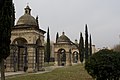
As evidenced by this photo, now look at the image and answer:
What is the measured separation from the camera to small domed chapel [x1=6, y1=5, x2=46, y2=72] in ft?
94.0

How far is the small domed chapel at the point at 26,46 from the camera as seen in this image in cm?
2864

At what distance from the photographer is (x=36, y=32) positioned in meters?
29.4

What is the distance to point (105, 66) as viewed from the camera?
13758 millimetres

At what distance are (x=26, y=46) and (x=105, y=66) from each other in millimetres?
16428

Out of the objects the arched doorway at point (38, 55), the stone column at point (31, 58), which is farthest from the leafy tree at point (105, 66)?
the arched doorway at point (38, 55)

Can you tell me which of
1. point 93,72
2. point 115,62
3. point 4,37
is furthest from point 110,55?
point 4,37

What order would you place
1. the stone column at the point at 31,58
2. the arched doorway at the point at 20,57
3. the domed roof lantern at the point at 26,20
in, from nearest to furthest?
the stone column at the point at 31,58 < the domed roof lantern at the point at 26,20 < the arched doorway at the point at 20,57

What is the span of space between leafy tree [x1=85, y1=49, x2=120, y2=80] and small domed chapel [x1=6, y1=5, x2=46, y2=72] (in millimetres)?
15217

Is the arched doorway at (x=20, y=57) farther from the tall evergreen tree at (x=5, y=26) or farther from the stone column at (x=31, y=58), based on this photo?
the tall evergreen tree at (x=5, y=26)

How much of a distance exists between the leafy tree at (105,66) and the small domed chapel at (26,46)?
1522 centimetres

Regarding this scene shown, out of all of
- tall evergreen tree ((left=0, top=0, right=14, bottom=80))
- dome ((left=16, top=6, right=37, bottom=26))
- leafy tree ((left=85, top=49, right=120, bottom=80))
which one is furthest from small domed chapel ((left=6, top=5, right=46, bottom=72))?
tall evergreen tree ((left=0, top=0, right=14, bottom=80))

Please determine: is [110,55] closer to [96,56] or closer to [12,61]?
[96,56]

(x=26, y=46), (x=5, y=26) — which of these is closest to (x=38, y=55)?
(x=26, y=46)

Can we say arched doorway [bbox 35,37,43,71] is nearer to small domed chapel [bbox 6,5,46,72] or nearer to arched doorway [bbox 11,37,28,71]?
small domed chapel [bbox 6,5,46,72]
